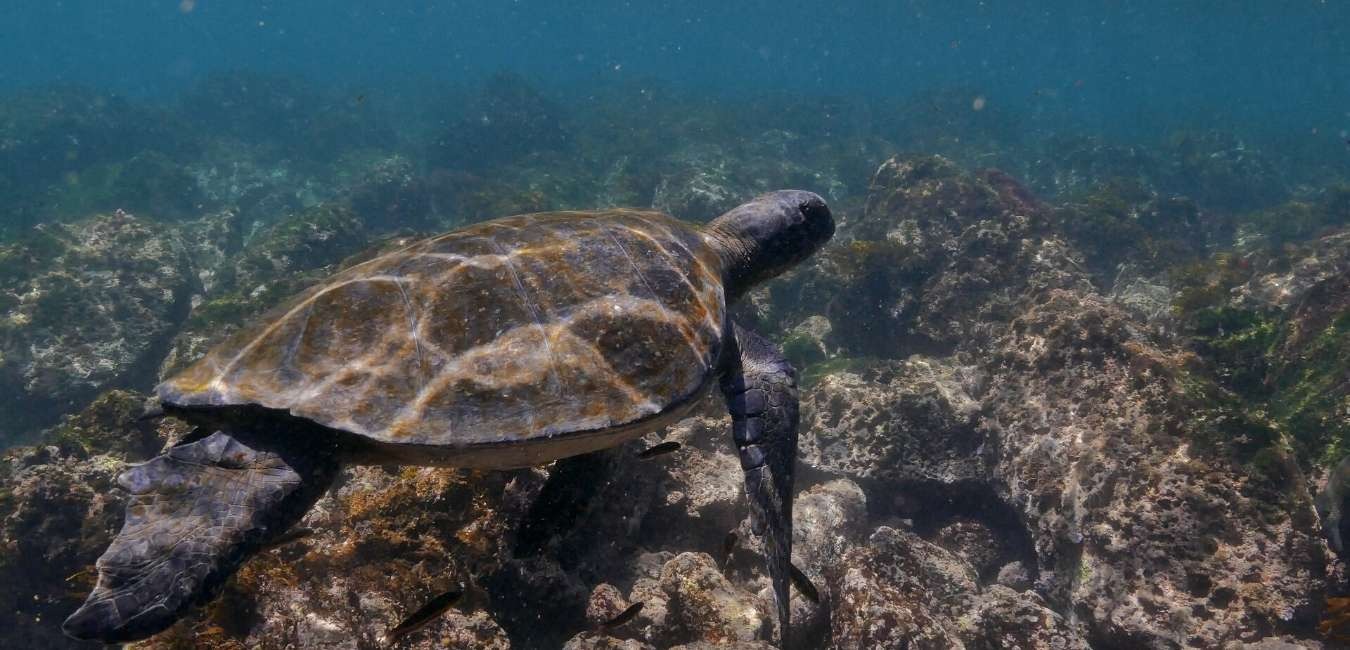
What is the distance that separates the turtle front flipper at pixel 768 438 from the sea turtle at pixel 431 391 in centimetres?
2

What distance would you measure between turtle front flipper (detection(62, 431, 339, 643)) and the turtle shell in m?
0.32

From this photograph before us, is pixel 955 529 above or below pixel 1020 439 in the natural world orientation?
below

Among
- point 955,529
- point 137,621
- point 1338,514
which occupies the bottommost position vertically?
point 955,529

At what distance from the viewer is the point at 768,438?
169 inches

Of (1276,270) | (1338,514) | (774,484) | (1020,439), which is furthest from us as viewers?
(1276,270)

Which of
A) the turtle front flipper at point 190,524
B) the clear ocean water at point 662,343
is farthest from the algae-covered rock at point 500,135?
the turtle front flipper at point 190,524

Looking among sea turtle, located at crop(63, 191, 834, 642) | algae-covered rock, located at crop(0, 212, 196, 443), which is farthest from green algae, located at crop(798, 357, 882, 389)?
algae-covered rock, located at crop(0, 212, 196, 443)

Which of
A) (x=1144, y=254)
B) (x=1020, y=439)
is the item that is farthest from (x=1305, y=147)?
(x=1020, y=439)

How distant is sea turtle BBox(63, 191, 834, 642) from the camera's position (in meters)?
2.85

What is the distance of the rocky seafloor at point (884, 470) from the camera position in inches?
153

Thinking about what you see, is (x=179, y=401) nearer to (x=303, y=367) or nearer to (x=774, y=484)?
(x=303, y=367)

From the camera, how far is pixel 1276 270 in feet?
38.7

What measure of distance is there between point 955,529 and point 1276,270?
10.6 metres

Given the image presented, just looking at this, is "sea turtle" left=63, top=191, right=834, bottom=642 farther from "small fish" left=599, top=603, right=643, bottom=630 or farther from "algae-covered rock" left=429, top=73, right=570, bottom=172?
"algae-covered rock" left=429, top=73, right=570, bottom=172
